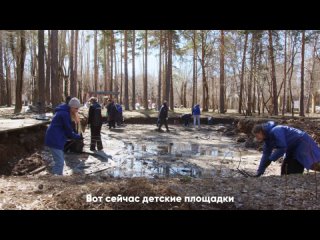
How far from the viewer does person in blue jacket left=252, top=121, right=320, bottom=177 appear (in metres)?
6.78

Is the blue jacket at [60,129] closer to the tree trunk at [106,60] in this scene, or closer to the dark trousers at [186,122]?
the dark trousers at [186,122]

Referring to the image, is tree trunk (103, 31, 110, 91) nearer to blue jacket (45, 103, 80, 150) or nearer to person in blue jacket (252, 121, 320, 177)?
blue jacket (45, 103, 80, 150)

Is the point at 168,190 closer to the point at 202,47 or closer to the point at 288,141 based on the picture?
the point at 288,141

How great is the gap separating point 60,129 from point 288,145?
4547 millimetres

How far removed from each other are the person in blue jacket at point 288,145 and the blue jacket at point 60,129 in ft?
12.0

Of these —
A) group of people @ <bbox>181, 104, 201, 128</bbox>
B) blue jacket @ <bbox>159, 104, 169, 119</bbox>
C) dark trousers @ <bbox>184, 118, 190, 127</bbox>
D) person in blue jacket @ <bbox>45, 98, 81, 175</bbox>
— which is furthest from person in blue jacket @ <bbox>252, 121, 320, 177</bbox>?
dark trousers @ <bbox>184, 118, 190, 127</bbox>

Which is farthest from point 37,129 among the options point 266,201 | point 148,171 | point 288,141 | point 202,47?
point 202,47

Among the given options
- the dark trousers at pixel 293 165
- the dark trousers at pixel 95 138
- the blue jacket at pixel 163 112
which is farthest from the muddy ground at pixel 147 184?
the blue jacket at pixel 163 112

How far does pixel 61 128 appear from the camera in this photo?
7656 millimetres

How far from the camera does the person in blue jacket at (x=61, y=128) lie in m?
7.53

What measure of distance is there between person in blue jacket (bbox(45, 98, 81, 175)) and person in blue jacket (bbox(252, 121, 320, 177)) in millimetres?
3603

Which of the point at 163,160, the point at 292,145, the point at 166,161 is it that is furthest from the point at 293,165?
the point at 163,160
